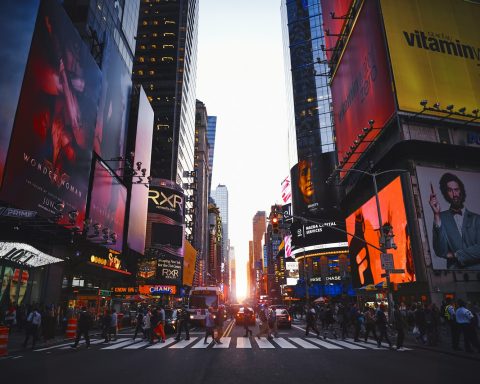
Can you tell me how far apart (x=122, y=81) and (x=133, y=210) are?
684 inches

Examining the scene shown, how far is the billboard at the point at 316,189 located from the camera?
78375 mm

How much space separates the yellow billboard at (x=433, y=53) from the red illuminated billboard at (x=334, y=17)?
469 inches

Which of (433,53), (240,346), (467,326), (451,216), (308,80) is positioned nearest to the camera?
(467,326)

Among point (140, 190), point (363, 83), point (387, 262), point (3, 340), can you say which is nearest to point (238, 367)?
point (3, 340)

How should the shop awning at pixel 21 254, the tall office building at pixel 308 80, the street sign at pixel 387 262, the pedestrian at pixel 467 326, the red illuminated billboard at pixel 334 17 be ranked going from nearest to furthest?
1. the pedestrian at pixel 467 326
2. the shop awning at pixel 21 254
3. the street sign at pixel 387 262
4. the red illuminated billboard at pixel 334 17
5. the tall office building at pixel 308 80

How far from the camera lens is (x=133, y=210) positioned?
4681cm

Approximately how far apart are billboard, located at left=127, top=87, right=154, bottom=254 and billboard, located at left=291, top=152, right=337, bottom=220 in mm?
41965

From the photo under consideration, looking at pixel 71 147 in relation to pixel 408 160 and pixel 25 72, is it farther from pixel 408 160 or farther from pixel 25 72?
pixel 408 160

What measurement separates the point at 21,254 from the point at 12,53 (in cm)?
1239

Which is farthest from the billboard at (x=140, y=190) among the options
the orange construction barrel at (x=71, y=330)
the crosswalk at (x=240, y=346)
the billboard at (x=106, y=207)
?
the crosswalk at (x=240, y=346)

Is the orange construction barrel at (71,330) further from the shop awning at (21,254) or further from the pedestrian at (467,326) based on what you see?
the pedestrian at (467,326)

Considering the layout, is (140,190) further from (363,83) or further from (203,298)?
(363,83)

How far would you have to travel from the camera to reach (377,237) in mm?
38250

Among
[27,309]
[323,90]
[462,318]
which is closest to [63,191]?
[27,309]
